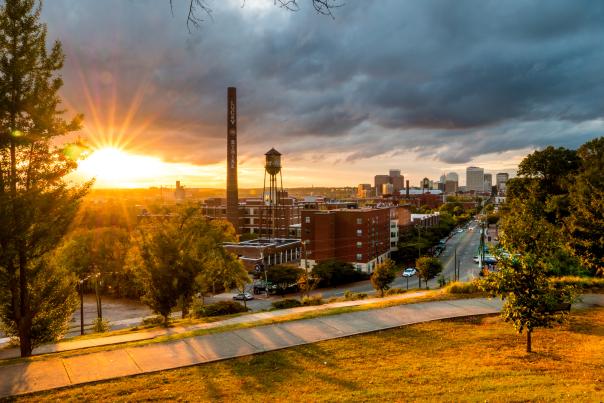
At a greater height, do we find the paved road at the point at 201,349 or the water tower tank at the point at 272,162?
the water tower tank at the point at 272,162

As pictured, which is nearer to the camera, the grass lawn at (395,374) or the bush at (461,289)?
the grass lawn at (395,374)

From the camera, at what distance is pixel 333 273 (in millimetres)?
57469

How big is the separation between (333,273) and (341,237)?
1108 cm

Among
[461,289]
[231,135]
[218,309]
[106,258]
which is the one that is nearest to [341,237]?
[231,135]

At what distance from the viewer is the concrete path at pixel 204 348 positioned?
970 centimetres

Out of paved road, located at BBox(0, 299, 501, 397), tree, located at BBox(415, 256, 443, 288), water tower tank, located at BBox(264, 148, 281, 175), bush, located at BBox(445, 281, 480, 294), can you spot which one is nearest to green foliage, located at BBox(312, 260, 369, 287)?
tree, located at BBox(415, 256, 443, 288)

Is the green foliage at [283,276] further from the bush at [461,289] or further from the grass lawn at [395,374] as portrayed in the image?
the grass lawn at [395,374]

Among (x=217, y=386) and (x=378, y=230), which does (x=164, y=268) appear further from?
(x=378, y=230)

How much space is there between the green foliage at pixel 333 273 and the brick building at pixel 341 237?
6811mm

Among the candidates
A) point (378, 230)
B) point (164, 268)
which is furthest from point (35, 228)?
point (378, 230)

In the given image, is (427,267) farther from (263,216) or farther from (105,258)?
(263,216)

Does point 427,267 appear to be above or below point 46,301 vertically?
below

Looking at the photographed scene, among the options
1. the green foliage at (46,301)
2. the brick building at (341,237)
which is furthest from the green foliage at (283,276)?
the green foliage at (46,301)

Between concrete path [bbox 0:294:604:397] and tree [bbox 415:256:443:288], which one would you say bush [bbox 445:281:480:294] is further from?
tree [bbox 415:256:443:288]
